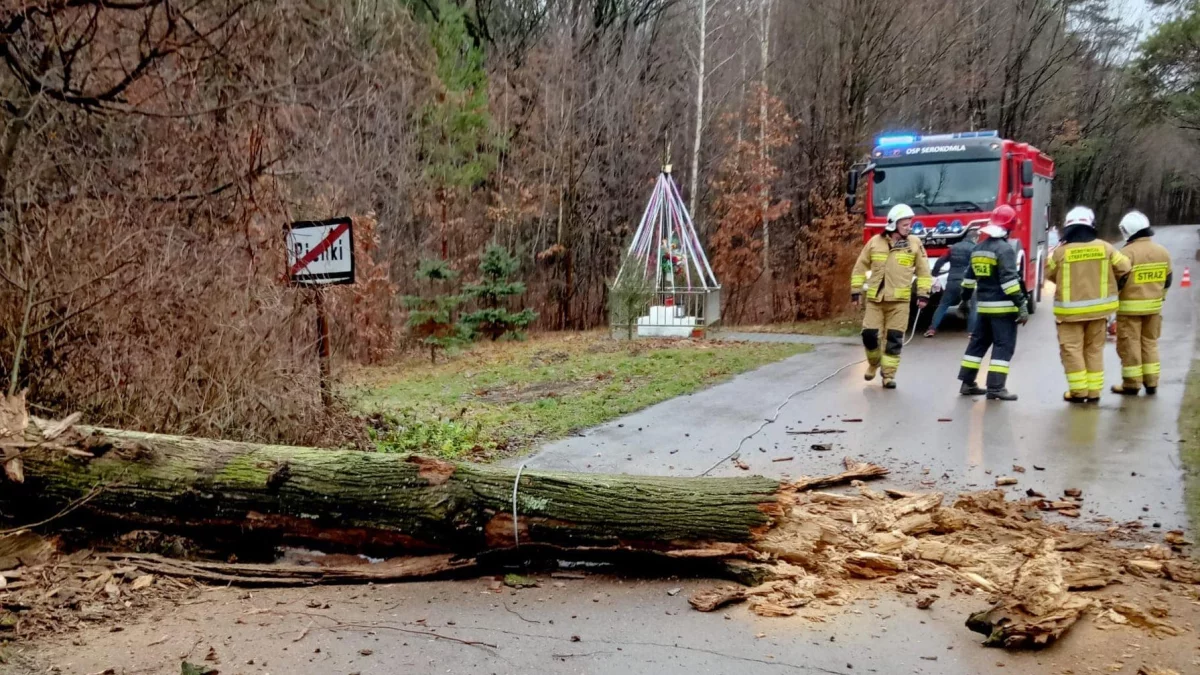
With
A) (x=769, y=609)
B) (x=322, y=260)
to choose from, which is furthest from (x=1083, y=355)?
(x=322, y=260)

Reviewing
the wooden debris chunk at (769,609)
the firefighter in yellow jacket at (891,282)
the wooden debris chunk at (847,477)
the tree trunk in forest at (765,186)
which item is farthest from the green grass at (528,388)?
the tree trunk in forest at (765,186)

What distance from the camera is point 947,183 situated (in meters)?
14.6

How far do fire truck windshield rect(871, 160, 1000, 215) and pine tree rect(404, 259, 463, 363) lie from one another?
29.3 feet

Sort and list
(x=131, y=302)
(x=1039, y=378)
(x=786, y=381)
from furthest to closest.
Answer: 1. (x=786, y=381)
2. (x=1039, y=378)
3. (x=131, y=302)

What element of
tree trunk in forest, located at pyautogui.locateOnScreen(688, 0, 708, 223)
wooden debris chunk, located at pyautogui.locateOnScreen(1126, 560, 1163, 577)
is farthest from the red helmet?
tree trunk in forest, located at pyautogui.locateOnScreen(688, 0, 708, 223)

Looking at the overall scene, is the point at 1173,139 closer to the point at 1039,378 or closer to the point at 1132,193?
the point at 1132,193

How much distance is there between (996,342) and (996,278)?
662 millimetres

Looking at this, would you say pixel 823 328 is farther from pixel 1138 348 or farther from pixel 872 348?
pixel 1138 348

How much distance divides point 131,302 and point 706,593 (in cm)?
488

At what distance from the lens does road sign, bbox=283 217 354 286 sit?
7199mm

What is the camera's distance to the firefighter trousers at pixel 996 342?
28.9 feet

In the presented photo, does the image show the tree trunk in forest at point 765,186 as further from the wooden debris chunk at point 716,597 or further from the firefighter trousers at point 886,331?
the wooden debris chunk at point 716,597

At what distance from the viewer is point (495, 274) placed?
19.6m

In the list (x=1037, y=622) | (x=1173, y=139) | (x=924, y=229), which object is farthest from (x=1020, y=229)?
(x=1173, y=139)
